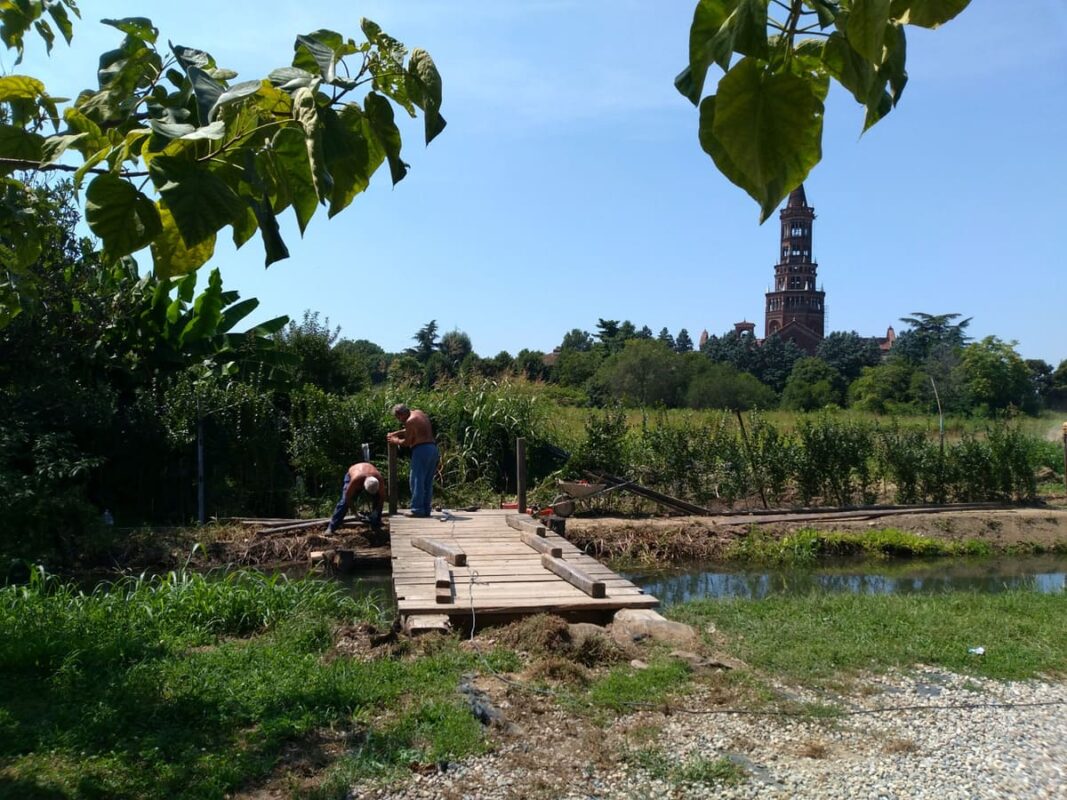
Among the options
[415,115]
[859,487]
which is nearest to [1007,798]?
[415,115]

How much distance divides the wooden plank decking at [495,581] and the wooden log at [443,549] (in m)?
0.06

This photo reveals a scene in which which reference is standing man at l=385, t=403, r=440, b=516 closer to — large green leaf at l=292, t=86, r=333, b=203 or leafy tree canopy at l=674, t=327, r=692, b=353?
large green leaf at l=292, t=86, r=333, b=203

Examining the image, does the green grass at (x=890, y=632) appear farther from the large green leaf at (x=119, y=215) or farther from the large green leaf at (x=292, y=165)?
the large green leaf at (x=119, y=215)

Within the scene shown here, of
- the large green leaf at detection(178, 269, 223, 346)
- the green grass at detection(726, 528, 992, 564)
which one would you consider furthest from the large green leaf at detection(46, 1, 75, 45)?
the large green leaf at detection(178, 269, 223, 346)

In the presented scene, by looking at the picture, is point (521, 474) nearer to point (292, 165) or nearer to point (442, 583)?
point (442, 583)

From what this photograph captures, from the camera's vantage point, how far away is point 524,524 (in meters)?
11.2

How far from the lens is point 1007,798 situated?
3967mm

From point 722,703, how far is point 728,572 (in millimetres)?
8090

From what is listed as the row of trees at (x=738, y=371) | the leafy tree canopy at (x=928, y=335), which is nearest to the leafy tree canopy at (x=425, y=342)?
the row of trees at (x=738, y=371)

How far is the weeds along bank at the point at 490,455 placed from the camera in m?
14.4

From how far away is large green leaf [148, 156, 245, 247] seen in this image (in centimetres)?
110

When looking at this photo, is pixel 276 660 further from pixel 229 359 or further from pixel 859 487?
pixel 859 487

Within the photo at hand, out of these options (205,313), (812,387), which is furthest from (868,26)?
(812,387)

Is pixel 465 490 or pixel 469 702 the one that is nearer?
pixel 469 702
